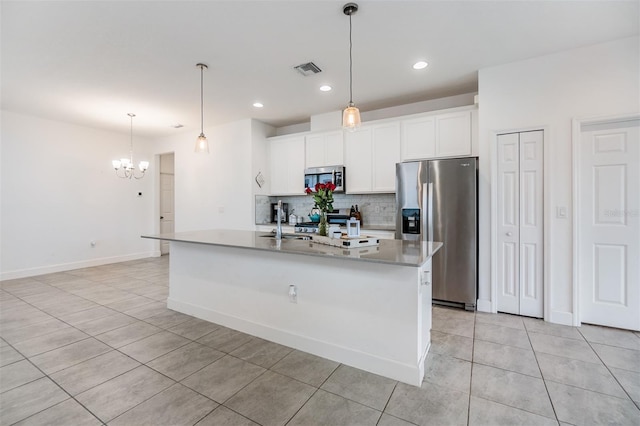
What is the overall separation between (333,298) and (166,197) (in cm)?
642

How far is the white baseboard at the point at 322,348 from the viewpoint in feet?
6.59

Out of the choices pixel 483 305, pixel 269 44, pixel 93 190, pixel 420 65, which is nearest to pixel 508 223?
pixel 483 305

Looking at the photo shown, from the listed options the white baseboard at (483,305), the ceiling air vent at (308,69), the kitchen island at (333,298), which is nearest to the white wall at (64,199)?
the kitchen island at (333,298)

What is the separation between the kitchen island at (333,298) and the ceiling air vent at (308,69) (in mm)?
1995

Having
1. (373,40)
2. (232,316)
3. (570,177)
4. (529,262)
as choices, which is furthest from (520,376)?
(373,40)

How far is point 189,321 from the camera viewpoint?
122 inches

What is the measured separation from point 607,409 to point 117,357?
339 centimetres

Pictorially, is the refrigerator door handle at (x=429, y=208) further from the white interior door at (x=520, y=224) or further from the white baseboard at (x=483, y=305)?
the white baseboard at (x=483, y=305)

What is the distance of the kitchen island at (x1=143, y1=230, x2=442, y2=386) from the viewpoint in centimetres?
200

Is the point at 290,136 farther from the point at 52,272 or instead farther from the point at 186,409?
the point at 52,272

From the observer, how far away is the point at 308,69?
3307mm

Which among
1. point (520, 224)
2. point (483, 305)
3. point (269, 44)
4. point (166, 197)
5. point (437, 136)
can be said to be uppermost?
point (269, 44)

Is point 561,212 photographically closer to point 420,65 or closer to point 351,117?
point 420,65

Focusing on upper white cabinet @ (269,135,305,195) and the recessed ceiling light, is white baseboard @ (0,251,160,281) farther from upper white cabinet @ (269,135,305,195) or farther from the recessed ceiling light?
the recessed ceiling light
